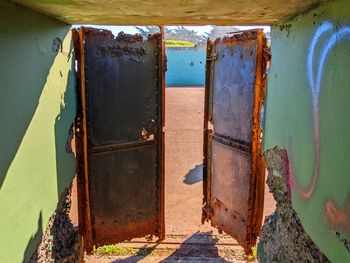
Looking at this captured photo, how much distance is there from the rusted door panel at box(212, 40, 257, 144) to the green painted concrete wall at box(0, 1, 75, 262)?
1.59 meters

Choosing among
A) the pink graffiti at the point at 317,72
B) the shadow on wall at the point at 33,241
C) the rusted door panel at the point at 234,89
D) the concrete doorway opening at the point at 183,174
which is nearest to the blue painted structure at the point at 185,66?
the concrete doorway opening at the point at 183,174

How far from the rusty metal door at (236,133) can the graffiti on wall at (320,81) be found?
1250 millimetres

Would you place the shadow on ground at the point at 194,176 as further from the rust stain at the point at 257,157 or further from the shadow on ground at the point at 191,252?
the rust stain at the point at 257,157

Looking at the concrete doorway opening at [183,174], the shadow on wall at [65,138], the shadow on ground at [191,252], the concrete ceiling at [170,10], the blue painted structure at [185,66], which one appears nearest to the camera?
the concrete ceiling at [170,10]

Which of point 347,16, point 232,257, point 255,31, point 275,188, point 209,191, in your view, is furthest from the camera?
point 209,191

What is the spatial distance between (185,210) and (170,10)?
338 cm

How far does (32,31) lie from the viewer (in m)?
2.33

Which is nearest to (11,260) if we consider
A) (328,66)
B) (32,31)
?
(32,31)

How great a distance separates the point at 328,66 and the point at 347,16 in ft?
1.01

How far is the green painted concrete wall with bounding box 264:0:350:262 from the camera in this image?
63.4 inches

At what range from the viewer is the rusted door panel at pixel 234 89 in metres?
3.49

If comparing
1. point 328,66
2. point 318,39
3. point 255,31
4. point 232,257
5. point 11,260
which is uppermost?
point 255,31

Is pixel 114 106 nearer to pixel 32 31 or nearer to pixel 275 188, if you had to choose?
pixel 32 31

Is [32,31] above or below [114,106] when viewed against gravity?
above
